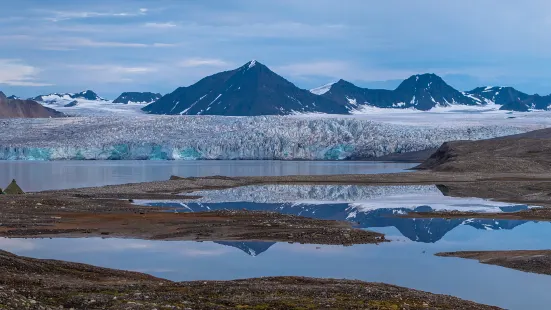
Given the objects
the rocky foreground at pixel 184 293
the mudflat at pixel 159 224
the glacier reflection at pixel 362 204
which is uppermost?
the rocky foreground at pixel 184 293

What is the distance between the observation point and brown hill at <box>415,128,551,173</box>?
55.4 meters

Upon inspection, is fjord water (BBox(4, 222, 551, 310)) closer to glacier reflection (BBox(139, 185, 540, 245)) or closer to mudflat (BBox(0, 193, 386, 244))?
glacier reflection (BBox(139, 185, 540, 245))

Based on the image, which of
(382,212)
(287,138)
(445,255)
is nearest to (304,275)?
(445,255)

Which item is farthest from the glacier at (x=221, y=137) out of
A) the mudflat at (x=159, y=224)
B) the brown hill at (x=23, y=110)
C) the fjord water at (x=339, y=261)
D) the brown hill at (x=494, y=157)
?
the fjord water at (x=339, y=261)

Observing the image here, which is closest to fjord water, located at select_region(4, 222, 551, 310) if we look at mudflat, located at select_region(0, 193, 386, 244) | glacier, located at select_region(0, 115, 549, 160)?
mudflat, located at select_region(0, 193, 386, 244)

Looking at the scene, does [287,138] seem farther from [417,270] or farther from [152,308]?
[152,308]

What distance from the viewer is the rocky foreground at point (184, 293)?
1092 centimetres

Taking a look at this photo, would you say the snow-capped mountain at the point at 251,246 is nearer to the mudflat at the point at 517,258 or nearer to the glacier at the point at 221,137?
the mudflat at the point at 517,258

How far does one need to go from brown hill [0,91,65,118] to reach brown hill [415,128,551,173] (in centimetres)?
8501

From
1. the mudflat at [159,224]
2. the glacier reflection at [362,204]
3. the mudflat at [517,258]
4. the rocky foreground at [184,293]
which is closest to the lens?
the rocky foreground at [184,293]

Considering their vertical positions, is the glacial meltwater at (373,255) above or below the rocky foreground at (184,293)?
below

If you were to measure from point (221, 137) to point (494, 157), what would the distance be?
29310 millimetres

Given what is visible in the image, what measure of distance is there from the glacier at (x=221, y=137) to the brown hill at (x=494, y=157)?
13900 mm

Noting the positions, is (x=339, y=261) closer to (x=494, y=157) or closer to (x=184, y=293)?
(x=184, y=293)
